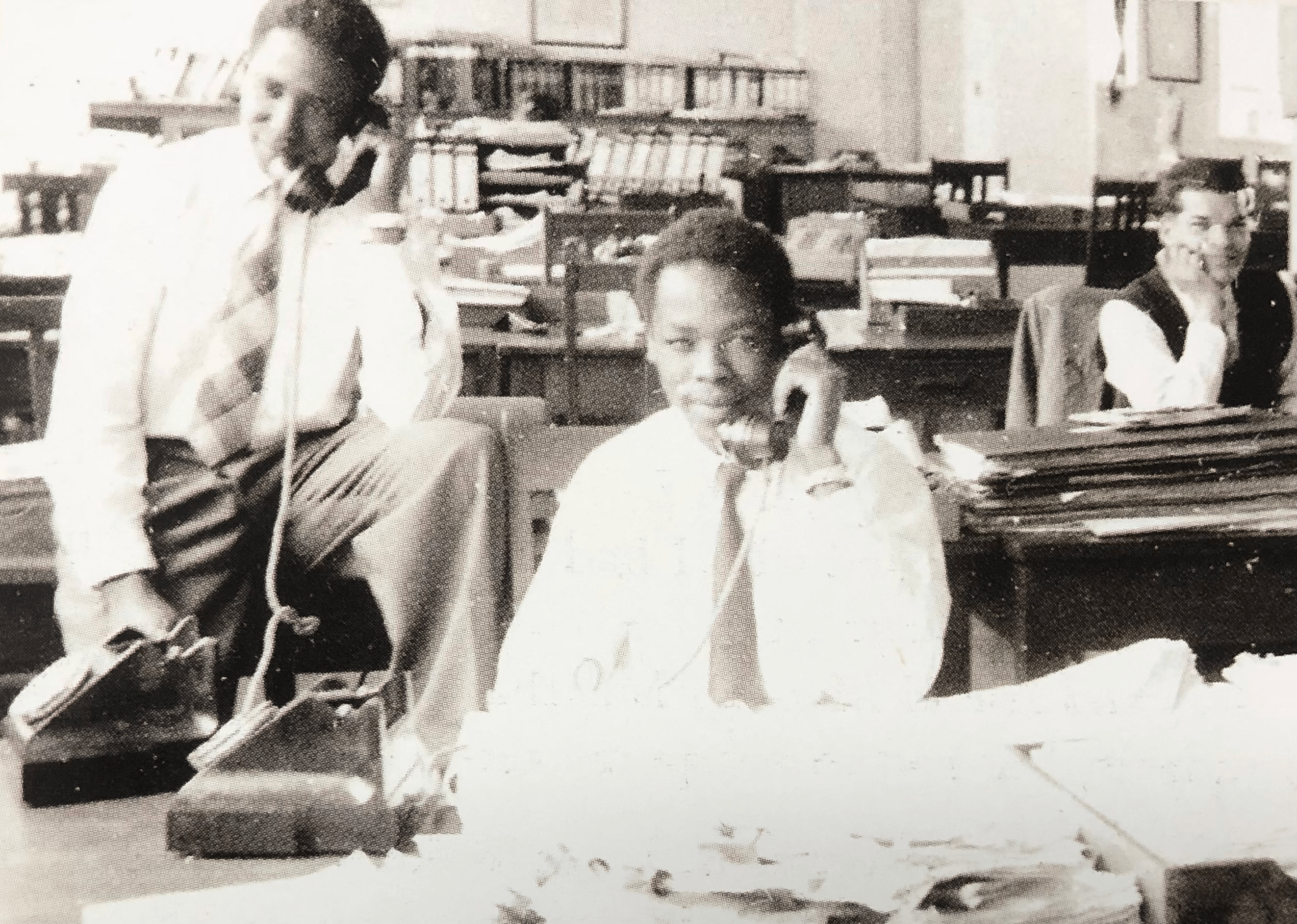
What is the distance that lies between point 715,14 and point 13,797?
74 centimetres

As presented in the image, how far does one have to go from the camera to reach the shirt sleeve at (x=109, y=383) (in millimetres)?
883

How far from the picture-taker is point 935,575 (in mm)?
1019

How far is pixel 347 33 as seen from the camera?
90 cm

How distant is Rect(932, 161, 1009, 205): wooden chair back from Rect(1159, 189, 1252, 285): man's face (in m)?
0.16

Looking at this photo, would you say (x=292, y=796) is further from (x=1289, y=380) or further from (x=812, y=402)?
(x=1289, y=380)

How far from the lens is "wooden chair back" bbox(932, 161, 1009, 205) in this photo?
3.55 feet

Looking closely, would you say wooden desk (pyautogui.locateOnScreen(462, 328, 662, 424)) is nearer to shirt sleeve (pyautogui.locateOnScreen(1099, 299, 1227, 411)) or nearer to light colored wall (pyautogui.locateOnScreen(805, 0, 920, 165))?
light colored wall (pyautogui.locateOnScreen(805, 0, 920, 165))

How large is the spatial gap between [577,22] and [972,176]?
365 millimetres

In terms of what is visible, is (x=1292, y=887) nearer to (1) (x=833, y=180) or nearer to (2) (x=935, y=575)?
(2) (x=935, y=575)

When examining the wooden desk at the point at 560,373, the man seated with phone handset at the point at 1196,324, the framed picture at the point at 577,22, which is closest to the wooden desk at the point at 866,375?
the wooden desk at the point at 560,373

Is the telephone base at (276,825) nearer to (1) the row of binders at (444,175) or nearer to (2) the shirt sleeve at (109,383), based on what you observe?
(2) the shirt sleeve at (109,383)

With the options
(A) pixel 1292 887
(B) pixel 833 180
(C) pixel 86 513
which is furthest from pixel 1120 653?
(C) pixel 86 513

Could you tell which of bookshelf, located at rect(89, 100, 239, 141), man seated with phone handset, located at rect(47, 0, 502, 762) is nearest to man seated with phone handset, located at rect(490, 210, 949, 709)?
man seated with phone handset, located at rect(47, 0, 502, 762)

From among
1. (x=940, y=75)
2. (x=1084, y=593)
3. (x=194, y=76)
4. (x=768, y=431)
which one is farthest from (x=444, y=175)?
(x=1084, y=593)
